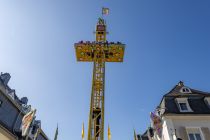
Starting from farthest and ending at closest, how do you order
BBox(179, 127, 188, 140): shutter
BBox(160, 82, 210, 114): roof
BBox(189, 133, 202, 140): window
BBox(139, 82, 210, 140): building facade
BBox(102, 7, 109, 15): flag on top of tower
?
BBox(102, 7, 109, 15): flag on top of tower → BBox(160, 82, 210, 114): roof → BBox(139, 82, 210, 140): building facade → BBox(189, 133, 202, 140): window → BBox(179, 127, 188, 140): shutter

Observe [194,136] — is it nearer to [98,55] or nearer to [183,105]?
[183,105]

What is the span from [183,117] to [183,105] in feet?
6.75

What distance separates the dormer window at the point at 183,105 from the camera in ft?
66.2

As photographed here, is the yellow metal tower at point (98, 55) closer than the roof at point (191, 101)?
No

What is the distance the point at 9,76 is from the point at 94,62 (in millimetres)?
15739

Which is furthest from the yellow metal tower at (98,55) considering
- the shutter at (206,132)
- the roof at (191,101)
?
the shutter at (206,132)

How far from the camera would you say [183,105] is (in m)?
20.9

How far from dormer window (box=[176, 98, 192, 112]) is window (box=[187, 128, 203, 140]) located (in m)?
2.04

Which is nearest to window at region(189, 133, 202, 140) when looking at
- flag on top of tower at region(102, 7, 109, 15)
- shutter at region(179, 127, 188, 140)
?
shutter at region(179, 127, 188, 140)

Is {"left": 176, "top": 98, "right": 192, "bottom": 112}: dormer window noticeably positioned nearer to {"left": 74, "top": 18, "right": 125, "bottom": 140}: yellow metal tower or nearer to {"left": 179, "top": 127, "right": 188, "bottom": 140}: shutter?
{"left": 179, "top": 127, "right": 188, "bottom": 140}: shutter

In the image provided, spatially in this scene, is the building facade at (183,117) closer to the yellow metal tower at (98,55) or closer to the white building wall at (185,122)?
the white building wall at (185,122)

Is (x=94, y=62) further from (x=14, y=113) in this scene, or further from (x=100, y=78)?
(x=14, y=113)

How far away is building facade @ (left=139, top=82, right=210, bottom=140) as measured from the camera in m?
18.2

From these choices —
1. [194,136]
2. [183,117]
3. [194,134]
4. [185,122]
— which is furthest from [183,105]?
[194,136]
